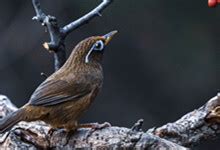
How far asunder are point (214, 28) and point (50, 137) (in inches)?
362

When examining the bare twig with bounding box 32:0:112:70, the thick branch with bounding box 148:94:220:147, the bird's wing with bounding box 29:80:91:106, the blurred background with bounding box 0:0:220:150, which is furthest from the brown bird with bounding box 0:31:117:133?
the blurred background with bounding box 0:0:220:150

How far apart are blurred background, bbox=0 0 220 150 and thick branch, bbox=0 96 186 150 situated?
792 cm

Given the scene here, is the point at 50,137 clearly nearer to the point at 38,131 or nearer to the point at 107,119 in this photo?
the point at 38,131

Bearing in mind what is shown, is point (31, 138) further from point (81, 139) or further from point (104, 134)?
point (104, 134)

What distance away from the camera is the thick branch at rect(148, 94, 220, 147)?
218 inches

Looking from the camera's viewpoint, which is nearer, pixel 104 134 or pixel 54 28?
pixel 104 134

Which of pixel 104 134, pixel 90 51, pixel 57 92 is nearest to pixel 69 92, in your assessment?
pixel 57 92

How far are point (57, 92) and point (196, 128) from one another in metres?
0.91

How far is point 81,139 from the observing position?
551 cm

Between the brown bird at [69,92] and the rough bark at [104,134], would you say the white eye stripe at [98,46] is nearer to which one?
the brown bird at [69,92]

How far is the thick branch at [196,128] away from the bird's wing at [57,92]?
2.05ft

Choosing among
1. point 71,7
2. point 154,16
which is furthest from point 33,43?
point 154,16

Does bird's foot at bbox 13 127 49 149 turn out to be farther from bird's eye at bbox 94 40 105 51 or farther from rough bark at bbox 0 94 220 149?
bird's eye at bbox 94 40 105 51

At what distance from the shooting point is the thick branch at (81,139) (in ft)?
17.0
